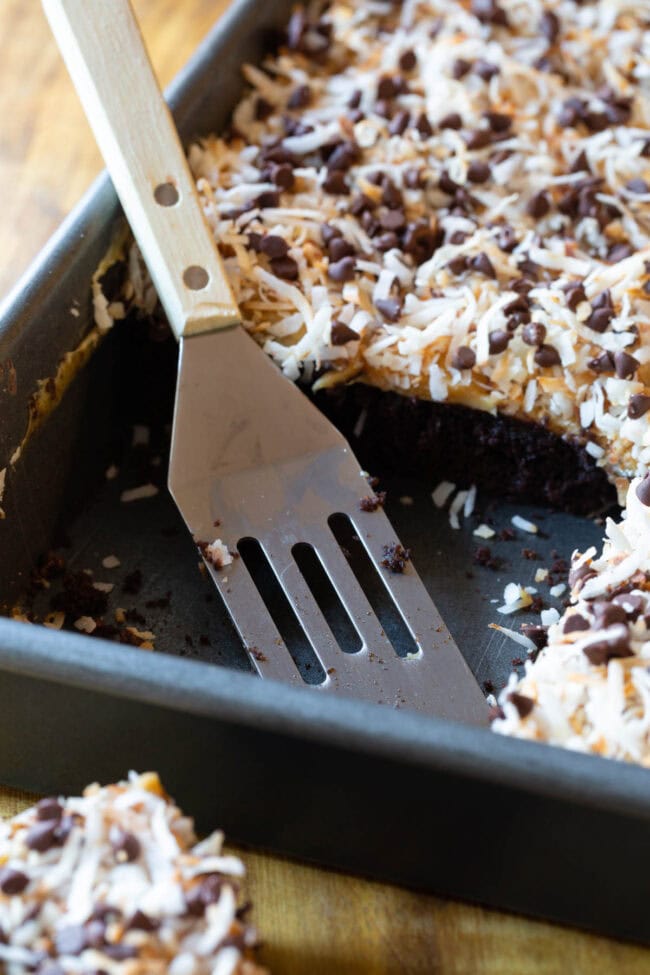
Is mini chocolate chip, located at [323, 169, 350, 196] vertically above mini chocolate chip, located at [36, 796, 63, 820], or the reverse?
mini chocolate chip, located at [323, 169, 350, 196]

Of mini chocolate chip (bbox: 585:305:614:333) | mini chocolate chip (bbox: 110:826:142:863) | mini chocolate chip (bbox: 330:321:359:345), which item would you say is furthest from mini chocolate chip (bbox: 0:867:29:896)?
mini chocolate chip (bbox: 585:305:614:333)

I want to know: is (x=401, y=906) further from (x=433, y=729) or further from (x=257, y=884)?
(x=433, y=729)

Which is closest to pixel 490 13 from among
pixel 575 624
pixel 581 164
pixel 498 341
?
pixel 581 164

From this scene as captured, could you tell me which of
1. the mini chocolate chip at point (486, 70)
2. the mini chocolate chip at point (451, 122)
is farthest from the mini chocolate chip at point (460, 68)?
the mini chocolate chip at point (451, 122)

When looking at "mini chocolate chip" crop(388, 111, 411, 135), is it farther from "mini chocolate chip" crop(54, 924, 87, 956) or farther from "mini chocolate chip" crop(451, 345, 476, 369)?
"mini chocolate chip" crop(54, 924, 87, 956)

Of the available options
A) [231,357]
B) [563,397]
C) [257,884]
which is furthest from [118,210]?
[257,884]

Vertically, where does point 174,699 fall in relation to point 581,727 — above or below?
above
